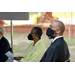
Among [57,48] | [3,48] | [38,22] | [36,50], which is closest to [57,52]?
[57,48]

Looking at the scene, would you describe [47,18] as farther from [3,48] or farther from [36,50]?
[36,50]

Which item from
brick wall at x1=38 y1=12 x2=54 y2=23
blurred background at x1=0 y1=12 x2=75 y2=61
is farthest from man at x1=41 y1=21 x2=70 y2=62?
brick wall at x1=38 y1=12 x2=54 y2=23

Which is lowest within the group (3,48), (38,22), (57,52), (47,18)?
(3,48)

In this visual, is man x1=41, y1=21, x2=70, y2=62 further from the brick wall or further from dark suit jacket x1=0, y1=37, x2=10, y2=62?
the brick wall


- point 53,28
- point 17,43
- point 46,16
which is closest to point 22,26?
point 46,16

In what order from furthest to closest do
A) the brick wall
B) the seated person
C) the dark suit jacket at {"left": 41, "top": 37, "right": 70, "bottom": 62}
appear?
the brick wall → the seated person → the dark suit jacket at {"left": 41, "top": 37, "right": 70, "bottom": 62}

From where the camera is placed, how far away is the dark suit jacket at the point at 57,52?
1.72m

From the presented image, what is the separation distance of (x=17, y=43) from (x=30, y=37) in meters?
6.27

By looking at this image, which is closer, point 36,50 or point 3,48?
point 36,50

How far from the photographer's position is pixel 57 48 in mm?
1721

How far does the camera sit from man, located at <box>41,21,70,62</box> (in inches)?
67.8

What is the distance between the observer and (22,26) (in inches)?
247

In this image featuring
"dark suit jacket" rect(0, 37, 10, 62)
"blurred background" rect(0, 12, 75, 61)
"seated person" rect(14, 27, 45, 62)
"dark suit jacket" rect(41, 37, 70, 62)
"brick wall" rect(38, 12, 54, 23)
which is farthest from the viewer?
"brick wall" rect(38, 12, 54, 23)

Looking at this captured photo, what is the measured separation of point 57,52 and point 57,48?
0.05m
